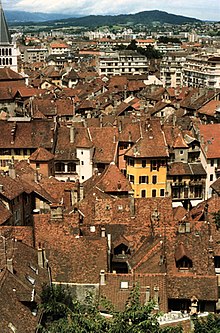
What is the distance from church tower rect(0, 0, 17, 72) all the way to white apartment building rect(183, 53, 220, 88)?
57.8m

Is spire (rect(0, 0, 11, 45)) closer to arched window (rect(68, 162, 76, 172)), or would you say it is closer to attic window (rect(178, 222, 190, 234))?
arched window (rect(68, 162, 76, 172))

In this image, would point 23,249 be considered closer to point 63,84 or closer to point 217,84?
point 217,84

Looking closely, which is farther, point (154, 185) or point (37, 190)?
point (154, 185)

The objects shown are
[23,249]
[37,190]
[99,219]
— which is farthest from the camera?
[37,190]

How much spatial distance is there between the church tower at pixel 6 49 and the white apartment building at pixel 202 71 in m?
57.8

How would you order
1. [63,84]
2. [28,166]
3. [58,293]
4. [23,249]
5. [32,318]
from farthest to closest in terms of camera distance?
1. [63,84]
2. [28,166]
3. [23,249]
4. [58,293]
5. [32,318]

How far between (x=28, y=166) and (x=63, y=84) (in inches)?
Answer: 4969

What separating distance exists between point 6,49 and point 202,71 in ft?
201

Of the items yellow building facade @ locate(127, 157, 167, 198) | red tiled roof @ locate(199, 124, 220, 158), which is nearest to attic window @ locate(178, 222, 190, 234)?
yellow building facade @ locate(127, 157, 167, 198)

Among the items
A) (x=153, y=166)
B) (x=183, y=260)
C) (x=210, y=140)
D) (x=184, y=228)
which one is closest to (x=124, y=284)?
(x=183, y=260)

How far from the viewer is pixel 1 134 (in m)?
77.2

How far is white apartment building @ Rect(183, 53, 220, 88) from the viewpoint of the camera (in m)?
175

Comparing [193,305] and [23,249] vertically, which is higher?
[23,249]

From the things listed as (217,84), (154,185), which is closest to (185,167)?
(154,185)
